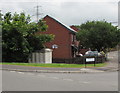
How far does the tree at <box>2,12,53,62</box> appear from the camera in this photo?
2669 cm

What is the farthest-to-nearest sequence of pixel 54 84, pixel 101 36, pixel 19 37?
pixel 101 36, pixel 19 37, pixel 54 84

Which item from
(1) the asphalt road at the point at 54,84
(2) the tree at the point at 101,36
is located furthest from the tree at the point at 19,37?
(1) the asphalt road at the point at 54,84

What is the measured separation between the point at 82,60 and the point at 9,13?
1178cm

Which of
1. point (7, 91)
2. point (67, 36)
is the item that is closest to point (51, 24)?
point (67, 36)

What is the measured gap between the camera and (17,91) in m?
8.42

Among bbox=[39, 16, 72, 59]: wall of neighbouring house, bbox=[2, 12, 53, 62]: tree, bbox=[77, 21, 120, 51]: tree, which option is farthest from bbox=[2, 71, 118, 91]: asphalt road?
bbox=[39, 16, 72, 59]: wall of neighbouring house

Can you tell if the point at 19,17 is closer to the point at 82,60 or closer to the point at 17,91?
the point at 82,60

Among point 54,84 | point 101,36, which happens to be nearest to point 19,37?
point 101,36

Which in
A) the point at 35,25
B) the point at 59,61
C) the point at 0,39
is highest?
the point at 35,25

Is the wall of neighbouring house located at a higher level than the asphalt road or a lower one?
higher

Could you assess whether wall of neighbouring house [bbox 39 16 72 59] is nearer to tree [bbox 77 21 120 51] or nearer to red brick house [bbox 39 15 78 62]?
red brick house [bbox 39 15 78 62]

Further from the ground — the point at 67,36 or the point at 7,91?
the point at 67,36

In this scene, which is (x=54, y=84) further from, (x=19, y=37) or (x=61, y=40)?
(x=61, y=40)

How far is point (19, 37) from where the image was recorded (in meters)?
26.8
